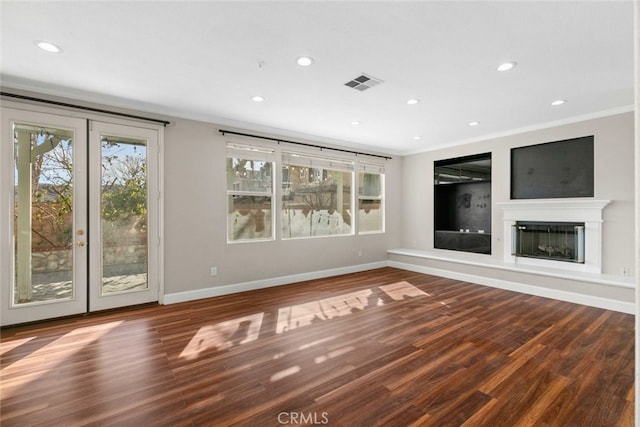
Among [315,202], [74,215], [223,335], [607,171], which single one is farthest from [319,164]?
[607,171]

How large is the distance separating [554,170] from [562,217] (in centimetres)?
77

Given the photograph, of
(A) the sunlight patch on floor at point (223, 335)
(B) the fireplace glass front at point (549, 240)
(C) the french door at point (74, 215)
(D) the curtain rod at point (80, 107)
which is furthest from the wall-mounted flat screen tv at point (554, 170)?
(C) the french door at point (74, 215)

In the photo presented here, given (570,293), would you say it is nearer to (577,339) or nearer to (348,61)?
(577,339)

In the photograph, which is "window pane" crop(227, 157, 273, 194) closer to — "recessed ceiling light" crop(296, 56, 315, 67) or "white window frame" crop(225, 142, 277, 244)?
"white window frame" crop(225, 142, 277, 244)

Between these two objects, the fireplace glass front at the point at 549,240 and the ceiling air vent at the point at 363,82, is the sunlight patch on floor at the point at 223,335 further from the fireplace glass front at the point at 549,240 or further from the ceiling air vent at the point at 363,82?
the fireplace glass front at the point at 549,240

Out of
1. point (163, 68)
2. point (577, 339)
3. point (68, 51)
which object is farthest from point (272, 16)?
point (577, 339)

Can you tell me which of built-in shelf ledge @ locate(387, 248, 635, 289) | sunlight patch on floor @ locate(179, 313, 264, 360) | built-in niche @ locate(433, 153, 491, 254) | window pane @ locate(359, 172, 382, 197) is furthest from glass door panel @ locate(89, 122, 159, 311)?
built-in niche @ locate(433, 153, 491, 254)

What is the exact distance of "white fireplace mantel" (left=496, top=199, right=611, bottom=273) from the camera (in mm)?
4125

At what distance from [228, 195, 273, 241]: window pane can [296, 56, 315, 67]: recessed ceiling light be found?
99.2 inches

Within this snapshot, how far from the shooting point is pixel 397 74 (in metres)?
2.92

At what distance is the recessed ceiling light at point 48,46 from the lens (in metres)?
2.37


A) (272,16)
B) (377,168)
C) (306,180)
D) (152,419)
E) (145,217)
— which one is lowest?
(152,419)

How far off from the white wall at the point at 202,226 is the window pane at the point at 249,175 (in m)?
0.17

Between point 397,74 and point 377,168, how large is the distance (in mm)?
3600
